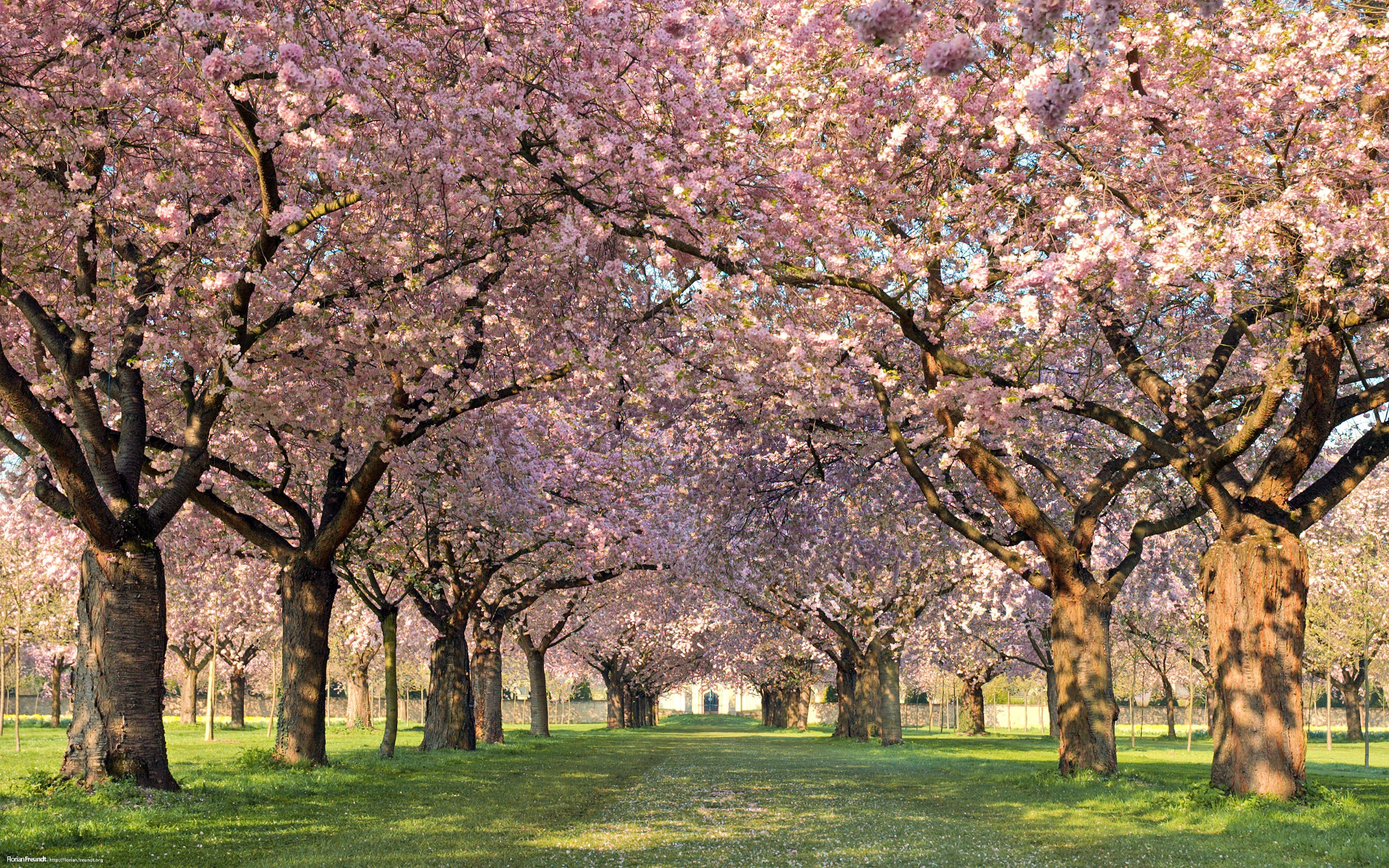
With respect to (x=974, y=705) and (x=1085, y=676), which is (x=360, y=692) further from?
(x=1085, y=676)

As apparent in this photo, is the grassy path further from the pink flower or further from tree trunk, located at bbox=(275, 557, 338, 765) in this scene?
the pink flower

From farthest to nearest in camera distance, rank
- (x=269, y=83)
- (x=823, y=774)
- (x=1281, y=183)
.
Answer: (x=823, y=774), (x=1281, y=183), (x=269, y=83)

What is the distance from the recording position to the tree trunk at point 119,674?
14227 mm

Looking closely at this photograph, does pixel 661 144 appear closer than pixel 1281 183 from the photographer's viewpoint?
Yes

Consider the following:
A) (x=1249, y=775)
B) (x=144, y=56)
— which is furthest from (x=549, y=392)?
(x=1249, y=775)

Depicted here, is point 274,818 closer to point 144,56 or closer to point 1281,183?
point 144,56

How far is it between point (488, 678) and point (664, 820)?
2356 centimetres

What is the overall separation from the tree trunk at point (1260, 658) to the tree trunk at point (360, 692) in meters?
53.2

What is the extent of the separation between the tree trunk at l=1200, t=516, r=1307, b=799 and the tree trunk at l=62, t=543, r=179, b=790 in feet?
50.7

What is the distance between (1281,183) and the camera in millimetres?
13219

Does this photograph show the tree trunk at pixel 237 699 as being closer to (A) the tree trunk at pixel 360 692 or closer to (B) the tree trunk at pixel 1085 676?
(A) the tree trunk at pixel 360 692

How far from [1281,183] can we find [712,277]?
7.15 metres

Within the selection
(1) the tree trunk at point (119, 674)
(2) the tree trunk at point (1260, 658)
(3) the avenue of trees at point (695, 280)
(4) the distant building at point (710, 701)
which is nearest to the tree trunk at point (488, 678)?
(3) the avenue of trees at point (695, 280)

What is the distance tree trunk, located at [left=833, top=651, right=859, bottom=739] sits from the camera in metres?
52.9
